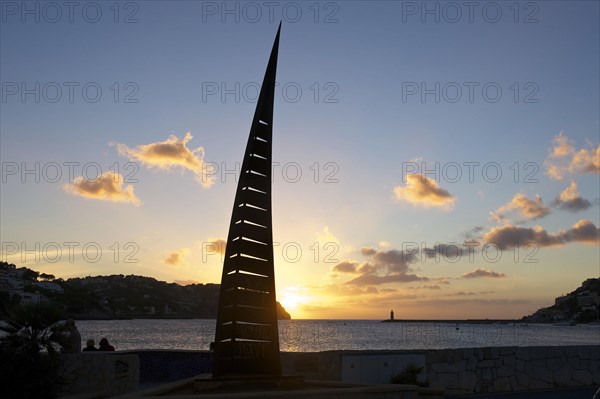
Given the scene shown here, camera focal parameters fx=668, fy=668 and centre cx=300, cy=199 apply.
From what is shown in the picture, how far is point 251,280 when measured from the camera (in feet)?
51.4

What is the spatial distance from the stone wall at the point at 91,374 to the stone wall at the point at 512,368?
8.48 meters

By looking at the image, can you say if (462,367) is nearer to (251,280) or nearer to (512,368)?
(512,368)

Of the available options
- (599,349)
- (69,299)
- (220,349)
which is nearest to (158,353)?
(220,349)

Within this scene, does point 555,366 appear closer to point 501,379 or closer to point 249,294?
point 501,379

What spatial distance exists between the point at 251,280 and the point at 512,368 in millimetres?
8864

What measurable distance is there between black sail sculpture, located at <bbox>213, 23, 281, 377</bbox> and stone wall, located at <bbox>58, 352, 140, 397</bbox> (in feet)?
10.3

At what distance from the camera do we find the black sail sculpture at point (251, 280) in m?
15.2

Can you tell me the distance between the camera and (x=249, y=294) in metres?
15.6

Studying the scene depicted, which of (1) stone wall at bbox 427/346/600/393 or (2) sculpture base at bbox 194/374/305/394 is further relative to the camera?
(1) stone wall at bbox 427/346/600/393

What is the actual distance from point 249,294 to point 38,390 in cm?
494

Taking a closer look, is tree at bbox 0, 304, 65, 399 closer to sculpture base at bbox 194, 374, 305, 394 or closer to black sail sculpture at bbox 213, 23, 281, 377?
sculpture base at bbox 194, 374, 305, 394

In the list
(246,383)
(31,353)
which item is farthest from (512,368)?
(31,353)

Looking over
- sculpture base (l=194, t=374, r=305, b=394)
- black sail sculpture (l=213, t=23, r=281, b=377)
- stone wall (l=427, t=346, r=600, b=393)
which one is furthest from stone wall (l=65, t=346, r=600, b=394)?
black sail sculpture (l=213, t=23, r=281, b=377)

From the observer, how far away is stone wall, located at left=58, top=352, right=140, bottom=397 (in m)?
16.0
